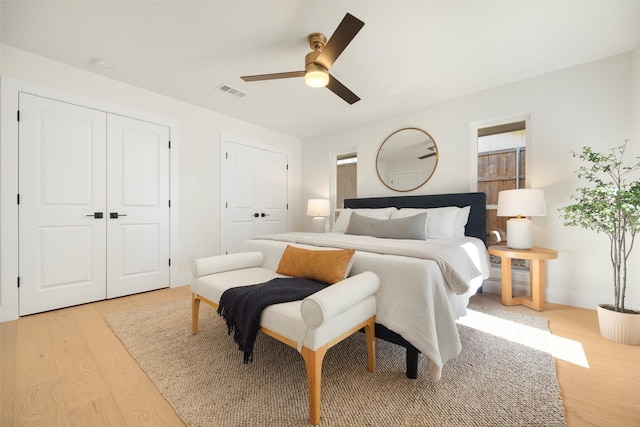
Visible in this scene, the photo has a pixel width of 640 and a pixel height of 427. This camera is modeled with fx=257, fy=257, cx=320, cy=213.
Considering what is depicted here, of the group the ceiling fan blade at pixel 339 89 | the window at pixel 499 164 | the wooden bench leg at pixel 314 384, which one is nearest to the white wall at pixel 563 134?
the window at pixel 499 164

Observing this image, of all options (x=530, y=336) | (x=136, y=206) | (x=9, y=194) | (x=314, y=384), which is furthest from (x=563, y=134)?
(x=9, y=194)

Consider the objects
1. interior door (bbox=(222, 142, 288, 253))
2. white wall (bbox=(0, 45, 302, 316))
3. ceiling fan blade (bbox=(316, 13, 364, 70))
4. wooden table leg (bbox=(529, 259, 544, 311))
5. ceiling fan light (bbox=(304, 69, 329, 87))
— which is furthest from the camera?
interior door (bbox=(222, 142, 288, 253))

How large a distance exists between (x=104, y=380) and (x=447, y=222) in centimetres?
319

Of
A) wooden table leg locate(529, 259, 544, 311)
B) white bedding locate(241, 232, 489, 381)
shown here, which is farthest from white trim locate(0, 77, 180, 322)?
wooden table leg locate(529, 259, 544, 311)

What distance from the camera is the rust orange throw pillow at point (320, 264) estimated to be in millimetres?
1706

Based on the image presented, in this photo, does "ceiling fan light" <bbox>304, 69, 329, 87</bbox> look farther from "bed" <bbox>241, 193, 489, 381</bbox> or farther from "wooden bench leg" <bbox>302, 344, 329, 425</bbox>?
"wooden bench leg" <bbox>302, 344, 329, 425</bbox>

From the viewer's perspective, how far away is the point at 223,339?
6.54ft

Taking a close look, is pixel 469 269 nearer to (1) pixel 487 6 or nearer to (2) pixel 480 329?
(2) pixel 480 329

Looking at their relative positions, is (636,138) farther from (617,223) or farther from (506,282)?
(506,282)

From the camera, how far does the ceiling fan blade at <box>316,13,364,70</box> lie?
1.59 metres

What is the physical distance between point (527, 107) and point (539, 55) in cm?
59

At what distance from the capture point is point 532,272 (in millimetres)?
2646

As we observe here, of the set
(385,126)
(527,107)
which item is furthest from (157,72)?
(527,107)

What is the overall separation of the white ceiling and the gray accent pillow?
62.3 inches
